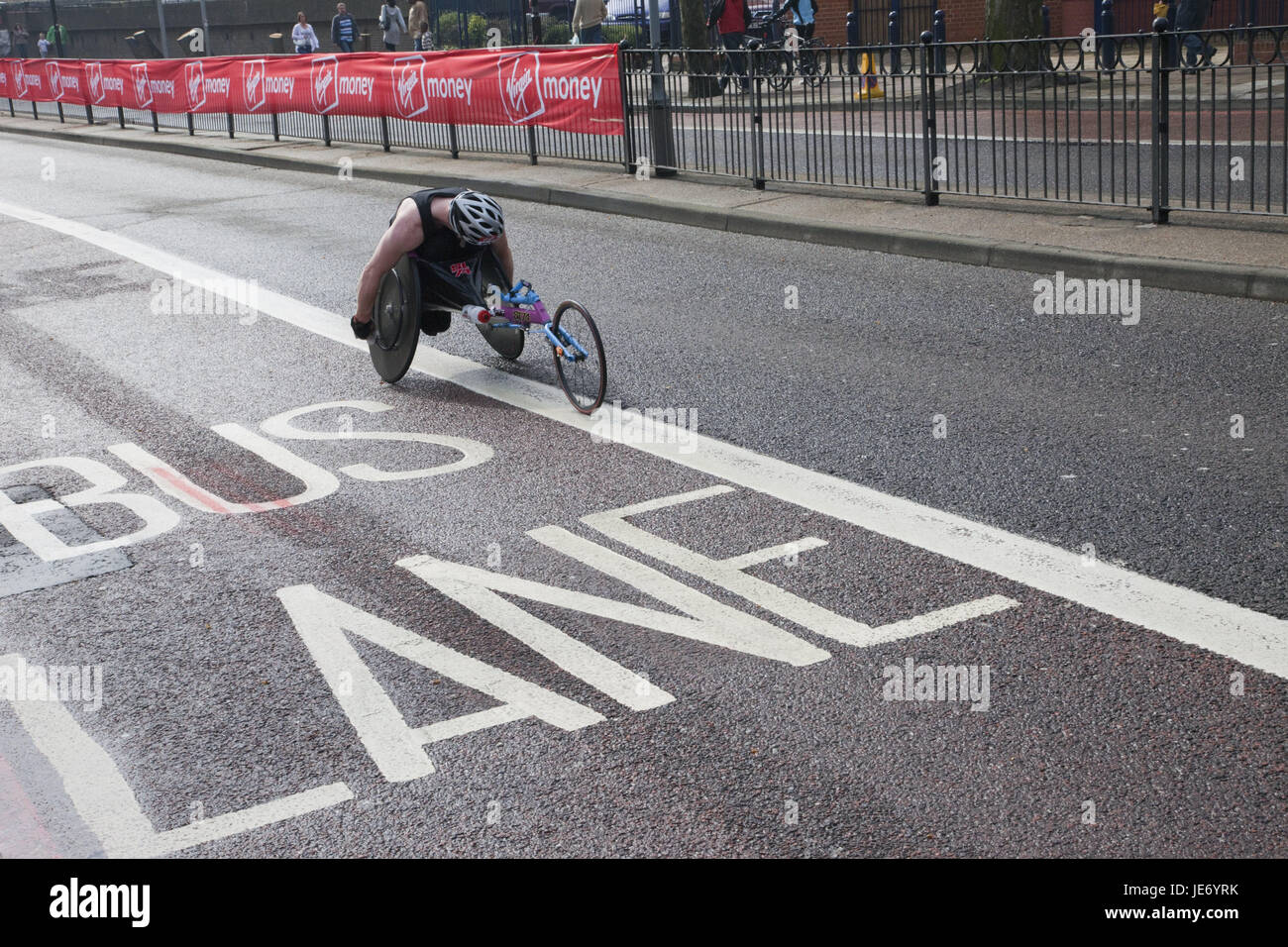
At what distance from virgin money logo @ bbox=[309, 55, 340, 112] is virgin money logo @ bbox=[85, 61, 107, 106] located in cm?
959

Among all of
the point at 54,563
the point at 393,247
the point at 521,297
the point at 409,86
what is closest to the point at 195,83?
the point at 409,86

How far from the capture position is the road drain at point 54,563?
225 inches

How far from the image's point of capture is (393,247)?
7945 mm

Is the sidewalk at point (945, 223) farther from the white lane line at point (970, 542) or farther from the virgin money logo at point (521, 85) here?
the white lane line at point (970, 542)

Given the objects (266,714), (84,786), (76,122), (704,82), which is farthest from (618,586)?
(76,122)

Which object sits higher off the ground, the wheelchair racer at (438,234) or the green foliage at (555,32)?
the green foliage at (555,32)

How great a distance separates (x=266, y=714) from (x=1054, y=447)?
377cm

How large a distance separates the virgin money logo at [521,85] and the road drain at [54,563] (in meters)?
11.8

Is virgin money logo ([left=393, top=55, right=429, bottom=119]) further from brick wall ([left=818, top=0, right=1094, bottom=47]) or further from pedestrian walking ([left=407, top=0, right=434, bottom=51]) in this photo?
pedestrian walking ([left=407, top=0, right=434, bottom=51])

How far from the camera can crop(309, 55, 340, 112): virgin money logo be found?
21.4 metres

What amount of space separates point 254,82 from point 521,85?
Result: 8193 mm

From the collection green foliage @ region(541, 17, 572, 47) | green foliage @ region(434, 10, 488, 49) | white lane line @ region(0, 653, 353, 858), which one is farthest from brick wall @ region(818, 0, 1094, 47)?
white lane line @ region(0, 653, 353, 858)

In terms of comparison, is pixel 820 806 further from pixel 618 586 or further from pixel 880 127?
pixel 880 127

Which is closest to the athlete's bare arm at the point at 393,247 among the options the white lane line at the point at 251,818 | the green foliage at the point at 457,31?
the white lane line at the point at 251,818
